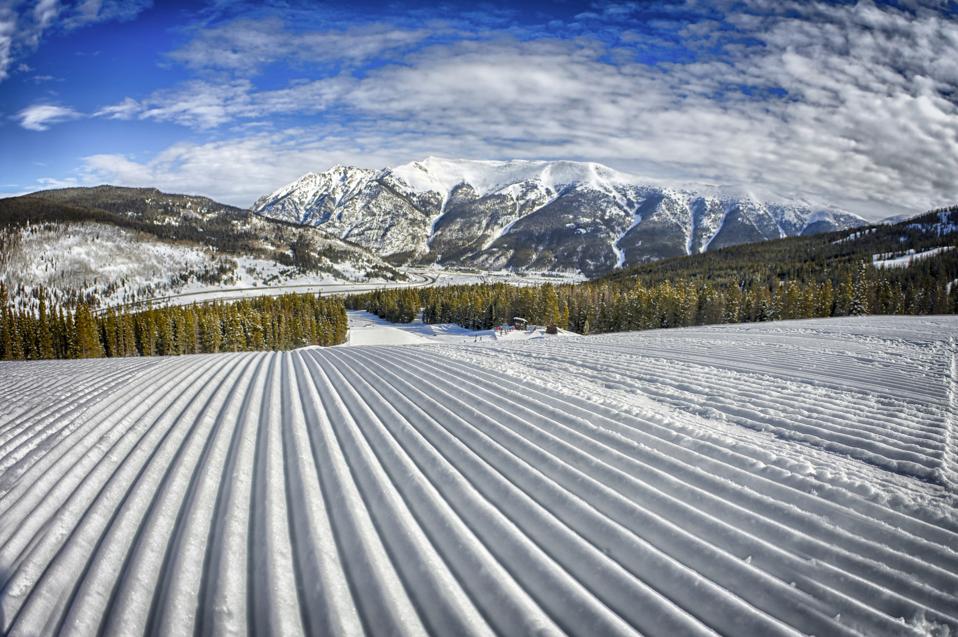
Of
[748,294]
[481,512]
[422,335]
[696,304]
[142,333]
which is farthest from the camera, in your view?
[422,335]

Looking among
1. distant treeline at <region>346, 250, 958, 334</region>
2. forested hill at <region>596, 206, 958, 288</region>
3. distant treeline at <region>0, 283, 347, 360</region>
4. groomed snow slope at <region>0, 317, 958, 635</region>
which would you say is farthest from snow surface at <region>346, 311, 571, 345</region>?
forested hill at <region>596, 206, 958, 288</region>

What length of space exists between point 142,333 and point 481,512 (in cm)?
6892

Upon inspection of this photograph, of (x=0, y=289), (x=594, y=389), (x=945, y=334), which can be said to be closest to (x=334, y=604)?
(x=594, y=389)

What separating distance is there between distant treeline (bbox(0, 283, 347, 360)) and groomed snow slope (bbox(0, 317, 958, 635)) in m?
57.0

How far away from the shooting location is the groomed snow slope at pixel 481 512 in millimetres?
2793

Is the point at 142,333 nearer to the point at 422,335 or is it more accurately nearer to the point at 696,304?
the point at 422,335

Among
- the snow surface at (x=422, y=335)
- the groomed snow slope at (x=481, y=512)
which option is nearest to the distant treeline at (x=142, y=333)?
the snow surface at (x=422, y=335)

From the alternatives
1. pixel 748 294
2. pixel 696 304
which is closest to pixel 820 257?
pixel 748 294

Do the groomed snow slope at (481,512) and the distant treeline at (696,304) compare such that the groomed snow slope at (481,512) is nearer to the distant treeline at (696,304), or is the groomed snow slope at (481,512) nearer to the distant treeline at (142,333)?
the distant treeline at (696,304)

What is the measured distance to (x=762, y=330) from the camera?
65.9ft

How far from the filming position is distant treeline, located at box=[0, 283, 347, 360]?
170ft

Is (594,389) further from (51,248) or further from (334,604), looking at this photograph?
(51,248)

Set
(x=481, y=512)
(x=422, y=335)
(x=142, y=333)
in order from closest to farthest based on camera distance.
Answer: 1. (x=481, y=512)
2. (x=142, y=333)
3. (x=422, y=335)

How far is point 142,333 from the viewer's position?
56.4 meters
